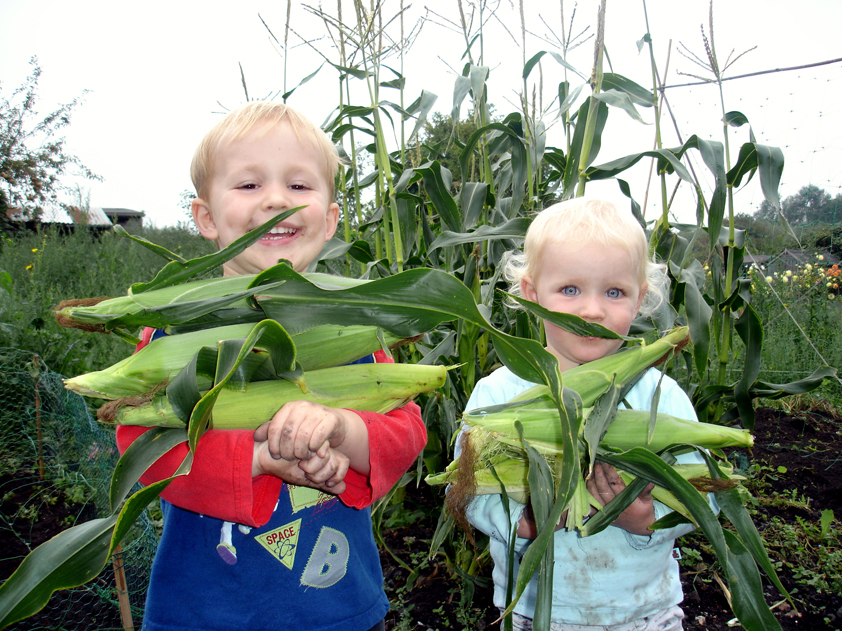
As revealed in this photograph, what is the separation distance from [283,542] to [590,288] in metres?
0.87

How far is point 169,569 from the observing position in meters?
1.10

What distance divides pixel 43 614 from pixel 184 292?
91.6 inches

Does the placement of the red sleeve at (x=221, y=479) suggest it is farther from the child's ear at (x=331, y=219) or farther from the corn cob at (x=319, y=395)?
the child's ear at (x=331, y=219)

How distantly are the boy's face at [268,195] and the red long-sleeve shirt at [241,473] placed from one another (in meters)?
0.32

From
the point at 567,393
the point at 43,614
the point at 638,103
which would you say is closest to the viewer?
the point at 567,393

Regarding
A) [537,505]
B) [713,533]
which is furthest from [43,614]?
[713,533]

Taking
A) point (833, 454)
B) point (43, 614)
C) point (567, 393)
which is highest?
point (567, 393)

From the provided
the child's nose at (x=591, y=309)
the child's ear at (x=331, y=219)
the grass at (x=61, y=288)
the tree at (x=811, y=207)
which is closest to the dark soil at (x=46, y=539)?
the grass at (x=61, y=288)

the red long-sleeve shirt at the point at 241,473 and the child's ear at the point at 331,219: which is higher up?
the child's ear at the point at 331,219

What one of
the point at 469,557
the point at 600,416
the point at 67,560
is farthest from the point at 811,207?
the point at 67,560

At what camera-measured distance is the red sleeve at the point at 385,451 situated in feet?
3.35

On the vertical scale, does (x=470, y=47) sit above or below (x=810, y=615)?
above

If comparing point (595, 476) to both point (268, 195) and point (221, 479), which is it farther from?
point (268, 195)

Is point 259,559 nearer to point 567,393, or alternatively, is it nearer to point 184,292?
point 184,292
